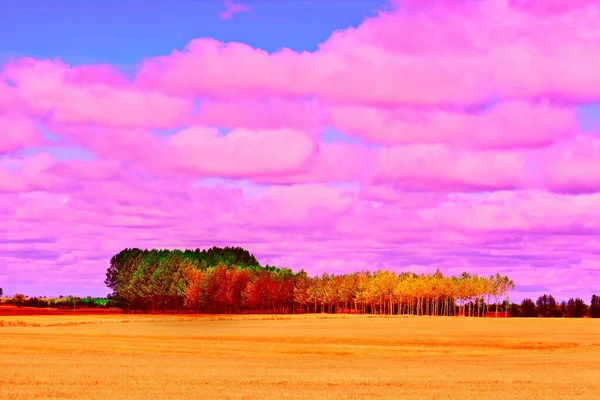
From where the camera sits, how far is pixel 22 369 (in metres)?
45.8

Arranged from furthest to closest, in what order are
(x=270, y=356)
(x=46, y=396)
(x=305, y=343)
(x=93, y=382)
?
(x=305, y=343), (x=270, y=356), (x=93, y=382), (x=46, y=396)

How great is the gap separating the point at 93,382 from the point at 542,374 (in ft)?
75.9

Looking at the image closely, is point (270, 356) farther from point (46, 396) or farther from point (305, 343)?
point (46, 396)

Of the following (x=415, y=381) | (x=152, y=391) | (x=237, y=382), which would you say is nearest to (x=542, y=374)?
(x=415, y=381)

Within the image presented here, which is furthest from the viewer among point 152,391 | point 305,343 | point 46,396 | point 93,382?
point 305,343

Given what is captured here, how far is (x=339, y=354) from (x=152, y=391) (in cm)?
3268

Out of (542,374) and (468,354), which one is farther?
(468,354)

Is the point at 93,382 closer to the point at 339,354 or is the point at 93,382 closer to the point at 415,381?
the point at 415,381

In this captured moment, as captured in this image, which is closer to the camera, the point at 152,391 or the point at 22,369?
the point at 152,391

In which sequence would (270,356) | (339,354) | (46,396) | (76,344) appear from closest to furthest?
1. (46,396)
2. (270,356)
3. (339,354)
4. (76,344)

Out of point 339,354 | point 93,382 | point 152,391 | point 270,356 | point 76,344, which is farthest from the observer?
point 76,344

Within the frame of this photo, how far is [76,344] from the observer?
7112 cm

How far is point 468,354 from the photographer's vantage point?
68.8 meters

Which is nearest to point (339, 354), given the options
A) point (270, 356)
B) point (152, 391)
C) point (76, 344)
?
point (270, 356)
